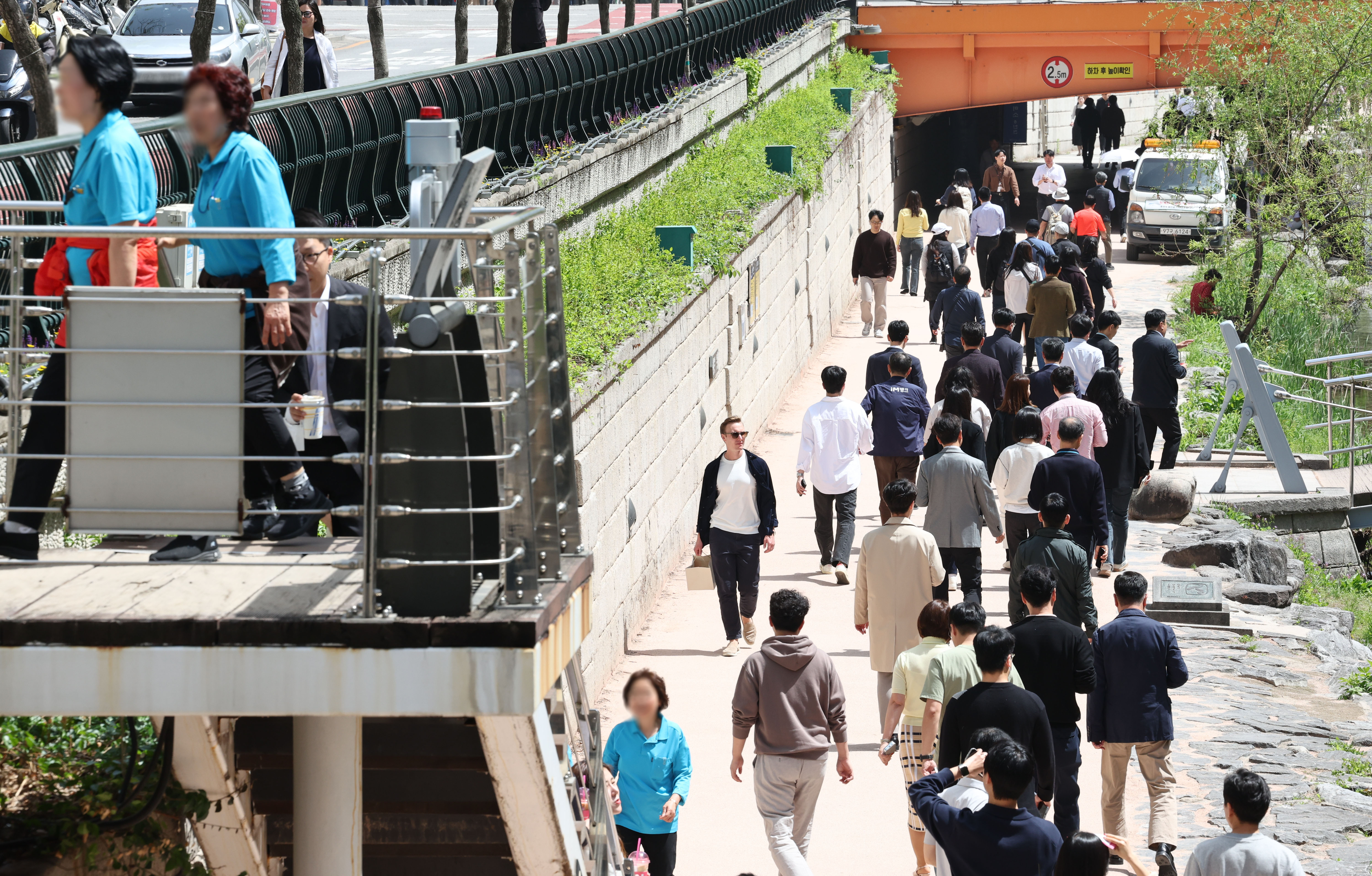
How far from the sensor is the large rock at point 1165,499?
15195 mm

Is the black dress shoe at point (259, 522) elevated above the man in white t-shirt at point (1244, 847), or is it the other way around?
the black dress shoe at point (259, 522)

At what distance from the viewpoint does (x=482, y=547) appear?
4.51m

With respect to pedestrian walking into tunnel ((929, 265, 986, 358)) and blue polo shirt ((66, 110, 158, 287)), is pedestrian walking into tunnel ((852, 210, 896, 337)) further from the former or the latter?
blue polo shirt ((66, 110, 158, 287))

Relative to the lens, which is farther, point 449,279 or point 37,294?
point 37,294

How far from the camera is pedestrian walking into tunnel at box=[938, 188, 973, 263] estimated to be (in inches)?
914

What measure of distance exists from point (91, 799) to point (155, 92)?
1392cm

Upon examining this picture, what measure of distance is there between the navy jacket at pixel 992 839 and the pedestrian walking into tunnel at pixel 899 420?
247 inches

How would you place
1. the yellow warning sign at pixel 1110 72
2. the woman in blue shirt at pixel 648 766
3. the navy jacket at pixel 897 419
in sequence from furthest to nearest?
the yellow warning sign at pixel 1110 72, the navy jacket at pixel 897 419, the woman in blue shirt at pixel 648 766

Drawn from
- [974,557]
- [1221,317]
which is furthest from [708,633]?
[1221,317]

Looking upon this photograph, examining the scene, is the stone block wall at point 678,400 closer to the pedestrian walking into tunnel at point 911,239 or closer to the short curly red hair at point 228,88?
the pedestrian walking into tunnel at point 911,239

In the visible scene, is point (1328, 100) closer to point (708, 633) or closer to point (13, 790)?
point (708, 633)

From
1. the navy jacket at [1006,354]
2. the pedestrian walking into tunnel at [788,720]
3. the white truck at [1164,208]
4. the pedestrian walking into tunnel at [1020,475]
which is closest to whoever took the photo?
the pedestrian walking into tunnel at [788,720]

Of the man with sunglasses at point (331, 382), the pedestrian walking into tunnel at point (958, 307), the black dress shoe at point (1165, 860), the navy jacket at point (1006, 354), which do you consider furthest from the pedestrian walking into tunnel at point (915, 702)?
the pedestrian walking into tunnel at point (958, 307)

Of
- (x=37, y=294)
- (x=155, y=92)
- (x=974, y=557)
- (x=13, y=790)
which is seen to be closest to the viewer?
(x=37, y=294)
